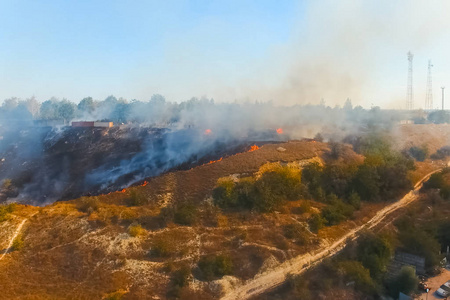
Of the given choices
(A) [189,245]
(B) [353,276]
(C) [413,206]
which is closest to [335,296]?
(B) [353,276]

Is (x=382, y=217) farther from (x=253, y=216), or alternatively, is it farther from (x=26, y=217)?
(x=26, y=217)

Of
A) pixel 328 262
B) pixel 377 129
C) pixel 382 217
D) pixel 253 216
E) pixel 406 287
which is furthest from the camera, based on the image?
pixel 377 129

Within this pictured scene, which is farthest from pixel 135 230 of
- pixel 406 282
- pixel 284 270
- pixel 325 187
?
pixel 325 187

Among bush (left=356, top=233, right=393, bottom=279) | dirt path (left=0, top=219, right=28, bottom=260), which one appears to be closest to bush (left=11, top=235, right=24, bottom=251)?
dirt path (left=0, top=219, right=28, bottom=260)

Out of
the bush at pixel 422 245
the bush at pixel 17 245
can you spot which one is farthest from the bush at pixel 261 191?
the bush at pixel 17 245

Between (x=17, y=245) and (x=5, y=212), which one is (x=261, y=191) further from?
(x=5, y=212)
